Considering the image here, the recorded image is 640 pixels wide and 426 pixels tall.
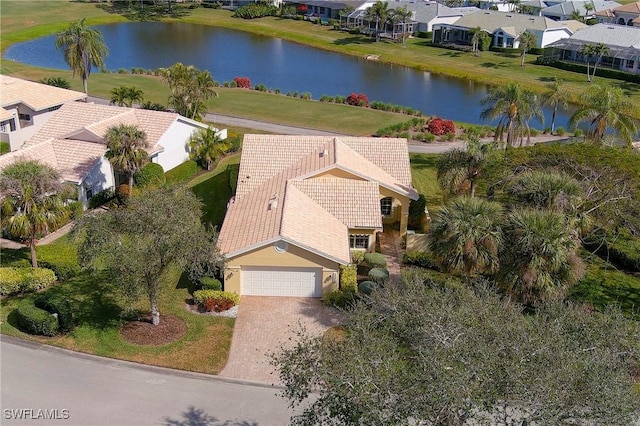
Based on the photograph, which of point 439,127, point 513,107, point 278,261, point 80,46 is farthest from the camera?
point 80,46

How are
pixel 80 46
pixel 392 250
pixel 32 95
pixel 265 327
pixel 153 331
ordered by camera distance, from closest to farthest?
1. pixel 153 331
2. pixel 265 327
3. pixel 392 250
4. pixel 32 95
5. pixel 80 46

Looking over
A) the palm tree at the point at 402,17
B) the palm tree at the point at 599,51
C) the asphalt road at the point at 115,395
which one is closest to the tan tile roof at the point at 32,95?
the asphalt road at the point at 115,395

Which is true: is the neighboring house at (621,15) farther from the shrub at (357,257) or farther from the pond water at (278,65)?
the shrub at (357,257)

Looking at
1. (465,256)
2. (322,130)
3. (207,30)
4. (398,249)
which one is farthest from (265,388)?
(207,30)

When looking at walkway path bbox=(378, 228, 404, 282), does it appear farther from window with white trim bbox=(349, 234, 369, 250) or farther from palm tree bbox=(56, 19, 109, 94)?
palm tree bbox=(56, 19, 109, 94)

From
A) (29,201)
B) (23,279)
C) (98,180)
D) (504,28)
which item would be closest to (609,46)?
(504,28)

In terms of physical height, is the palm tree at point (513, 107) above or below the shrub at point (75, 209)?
above

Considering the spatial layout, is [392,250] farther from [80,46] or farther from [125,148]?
[80,46]

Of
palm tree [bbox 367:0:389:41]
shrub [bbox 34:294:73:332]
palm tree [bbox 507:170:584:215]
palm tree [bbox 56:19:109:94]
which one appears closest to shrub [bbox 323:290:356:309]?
palm tree [bbox 507:170:584:215]
